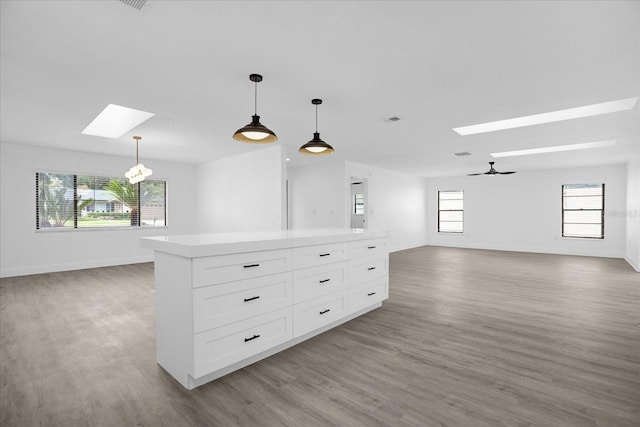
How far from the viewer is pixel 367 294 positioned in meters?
3.55

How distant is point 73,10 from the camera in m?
2.07

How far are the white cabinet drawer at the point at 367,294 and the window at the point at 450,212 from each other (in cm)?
840

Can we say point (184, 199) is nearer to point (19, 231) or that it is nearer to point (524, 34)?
point (19, 231)

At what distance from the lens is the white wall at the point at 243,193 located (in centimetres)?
611

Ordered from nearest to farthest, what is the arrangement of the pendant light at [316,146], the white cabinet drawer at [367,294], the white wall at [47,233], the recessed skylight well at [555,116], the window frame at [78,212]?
the white cabinet drawer at [367,294] → the pendant light at [316,146] → the recessed skylight well at [555,116] → the white wall at [47,233] → the window frame at [78,212]

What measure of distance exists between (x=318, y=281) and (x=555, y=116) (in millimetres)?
4218

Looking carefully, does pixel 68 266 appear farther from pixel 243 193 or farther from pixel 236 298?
pixel 236 298

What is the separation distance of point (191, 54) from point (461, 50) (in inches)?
90.2

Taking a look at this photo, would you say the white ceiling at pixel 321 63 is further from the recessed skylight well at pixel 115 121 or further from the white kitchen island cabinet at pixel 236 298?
the white kitchen island cabinet at pixel 236 298

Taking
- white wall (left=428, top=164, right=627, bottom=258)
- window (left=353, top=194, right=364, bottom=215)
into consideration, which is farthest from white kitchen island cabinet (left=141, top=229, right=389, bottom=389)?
white wall (left=428, top=164, right=627, bottom=258)

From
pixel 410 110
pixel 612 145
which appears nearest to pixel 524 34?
pixel 410 110

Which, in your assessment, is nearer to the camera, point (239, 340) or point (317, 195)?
point (239, 340)

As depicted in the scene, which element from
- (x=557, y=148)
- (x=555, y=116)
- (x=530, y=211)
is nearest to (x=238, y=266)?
(x=555, y=116)

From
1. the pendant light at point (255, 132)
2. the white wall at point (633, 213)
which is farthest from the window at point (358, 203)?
the pendant light at point (255, 132)
